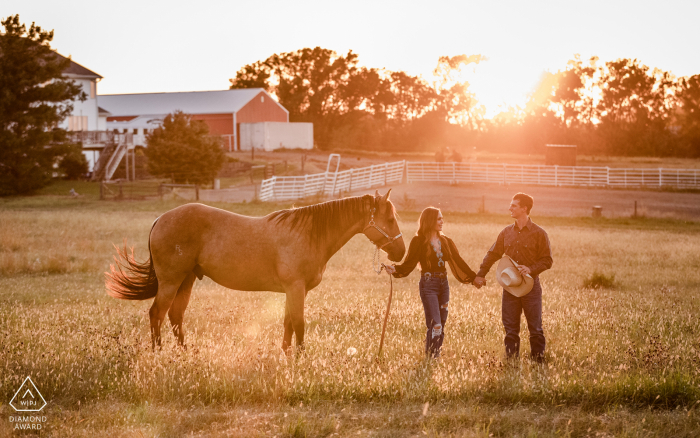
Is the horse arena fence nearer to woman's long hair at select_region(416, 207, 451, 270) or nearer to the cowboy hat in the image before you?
woman's long hair at select_region(416, 207, 451, 270)

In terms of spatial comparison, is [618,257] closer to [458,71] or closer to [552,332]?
[552,332]

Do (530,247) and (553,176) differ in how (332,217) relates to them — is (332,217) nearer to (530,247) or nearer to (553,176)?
(530,247)

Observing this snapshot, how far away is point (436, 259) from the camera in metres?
6.95

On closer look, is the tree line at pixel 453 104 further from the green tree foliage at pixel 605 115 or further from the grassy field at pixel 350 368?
the grassy field at pixel 350 368

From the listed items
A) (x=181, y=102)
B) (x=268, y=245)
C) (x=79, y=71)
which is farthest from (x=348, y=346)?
(x=181, y=102)

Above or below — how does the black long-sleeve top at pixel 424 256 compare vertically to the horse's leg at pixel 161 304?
above

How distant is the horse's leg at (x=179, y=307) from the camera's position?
755 centimetres

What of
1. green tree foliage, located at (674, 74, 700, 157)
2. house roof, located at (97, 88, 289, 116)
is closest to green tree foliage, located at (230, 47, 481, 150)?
house roof, located at (97, 88, 289, 116)

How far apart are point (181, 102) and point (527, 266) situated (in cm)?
6310

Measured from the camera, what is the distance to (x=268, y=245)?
23.6 ft

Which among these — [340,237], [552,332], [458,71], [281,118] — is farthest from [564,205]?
[458,71]

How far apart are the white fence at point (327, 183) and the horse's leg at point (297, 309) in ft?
84.9

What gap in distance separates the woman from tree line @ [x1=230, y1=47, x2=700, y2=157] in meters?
70.9

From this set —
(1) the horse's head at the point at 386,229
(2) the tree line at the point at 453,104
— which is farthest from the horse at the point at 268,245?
(2) the tree line at the point at 453,104
